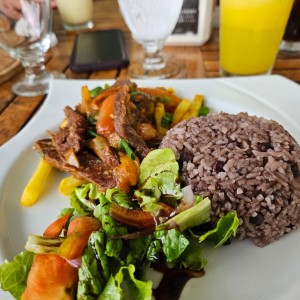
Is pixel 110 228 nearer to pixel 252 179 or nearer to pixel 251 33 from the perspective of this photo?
pixel 252 179

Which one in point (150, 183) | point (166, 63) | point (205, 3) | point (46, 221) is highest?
point (150, 183)

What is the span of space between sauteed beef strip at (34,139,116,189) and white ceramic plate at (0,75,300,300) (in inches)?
2.6

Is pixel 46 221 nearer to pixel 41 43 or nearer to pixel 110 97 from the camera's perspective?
pixel 110 97

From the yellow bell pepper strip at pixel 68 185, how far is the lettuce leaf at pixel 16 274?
0.34 metres

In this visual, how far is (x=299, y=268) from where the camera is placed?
1002 mm

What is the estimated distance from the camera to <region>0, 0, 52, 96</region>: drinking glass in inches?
74.5

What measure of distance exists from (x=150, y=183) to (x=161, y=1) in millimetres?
1097

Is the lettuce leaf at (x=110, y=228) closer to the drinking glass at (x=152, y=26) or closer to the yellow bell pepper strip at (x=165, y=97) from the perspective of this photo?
the yellow bell pepper strip at (x=165, y=97)

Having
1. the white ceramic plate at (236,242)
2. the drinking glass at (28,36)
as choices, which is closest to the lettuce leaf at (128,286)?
the white ceramic plate at (236,242)

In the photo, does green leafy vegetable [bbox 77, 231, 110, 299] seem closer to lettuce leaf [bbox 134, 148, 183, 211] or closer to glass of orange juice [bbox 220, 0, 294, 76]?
lettuce leaf [bbox 134, 148, 183, 211]

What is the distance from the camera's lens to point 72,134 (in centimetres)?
141

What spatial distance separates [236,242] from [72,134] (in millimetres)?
682

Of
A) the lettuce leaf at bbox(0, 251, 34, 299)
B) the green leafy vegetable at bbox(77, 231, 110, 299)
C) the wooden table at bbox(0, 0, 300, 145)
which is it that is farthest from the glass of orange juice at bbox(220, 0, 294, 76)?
the lettuce leaf at bbox(0, 251, 34, 299)

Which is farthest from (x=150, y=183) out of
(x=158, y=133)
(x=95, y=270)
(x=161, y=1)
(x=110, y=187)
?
(x=161, y=1)
